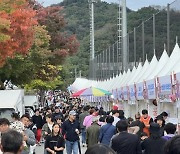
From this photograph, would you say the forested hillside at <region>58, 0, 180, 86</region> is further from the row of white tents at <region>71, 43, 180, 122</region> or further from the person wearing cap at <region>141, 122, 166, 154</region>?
the person wearing cap at <region>141, 122, 166, 154</region>

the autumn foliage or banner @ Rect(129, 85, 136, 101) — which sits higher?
the autumn foliage

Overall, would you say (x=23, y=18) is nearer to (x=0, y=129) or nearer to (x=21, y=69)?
(x=21, y=69)

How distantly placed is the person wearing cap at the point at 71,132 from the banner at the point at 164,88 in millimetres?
2678

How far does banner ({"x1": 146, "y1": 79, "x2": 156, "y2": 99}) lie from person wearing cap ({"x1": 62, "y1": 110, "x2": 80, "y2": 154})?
2.55 metres

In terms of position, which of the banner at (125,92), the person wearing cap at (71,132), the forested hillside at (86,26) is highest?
the forested hillside at (86,26)

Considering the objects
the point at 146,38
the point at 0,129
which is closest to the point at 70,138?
the point at 0,129

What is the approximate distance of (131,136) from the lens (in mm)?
10469

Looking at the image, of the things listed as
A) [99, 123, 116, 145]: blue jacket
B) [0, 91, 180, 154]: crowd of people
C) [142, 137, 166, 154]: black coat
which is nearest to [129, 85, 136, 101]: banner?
[0, 91, 180, 154]: crowd of people

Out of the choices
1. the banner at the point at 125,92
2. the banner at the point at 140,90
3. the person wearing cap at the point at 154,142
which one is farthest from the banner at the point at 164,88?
the banner at the point at 125,92

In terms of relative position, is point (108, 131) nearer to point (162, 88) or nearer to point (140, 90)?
point (162, 88)

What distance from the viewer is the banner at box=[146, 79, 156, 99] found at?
59.3 ft

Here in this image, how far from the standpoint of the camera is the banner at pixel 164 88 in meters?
15.7

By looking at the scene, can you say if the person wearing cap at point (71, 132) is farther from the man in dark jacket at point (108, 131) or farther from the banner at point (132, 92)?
the banner at point (132, 92)

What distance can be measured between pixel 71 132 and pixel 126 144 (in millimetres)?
7410
